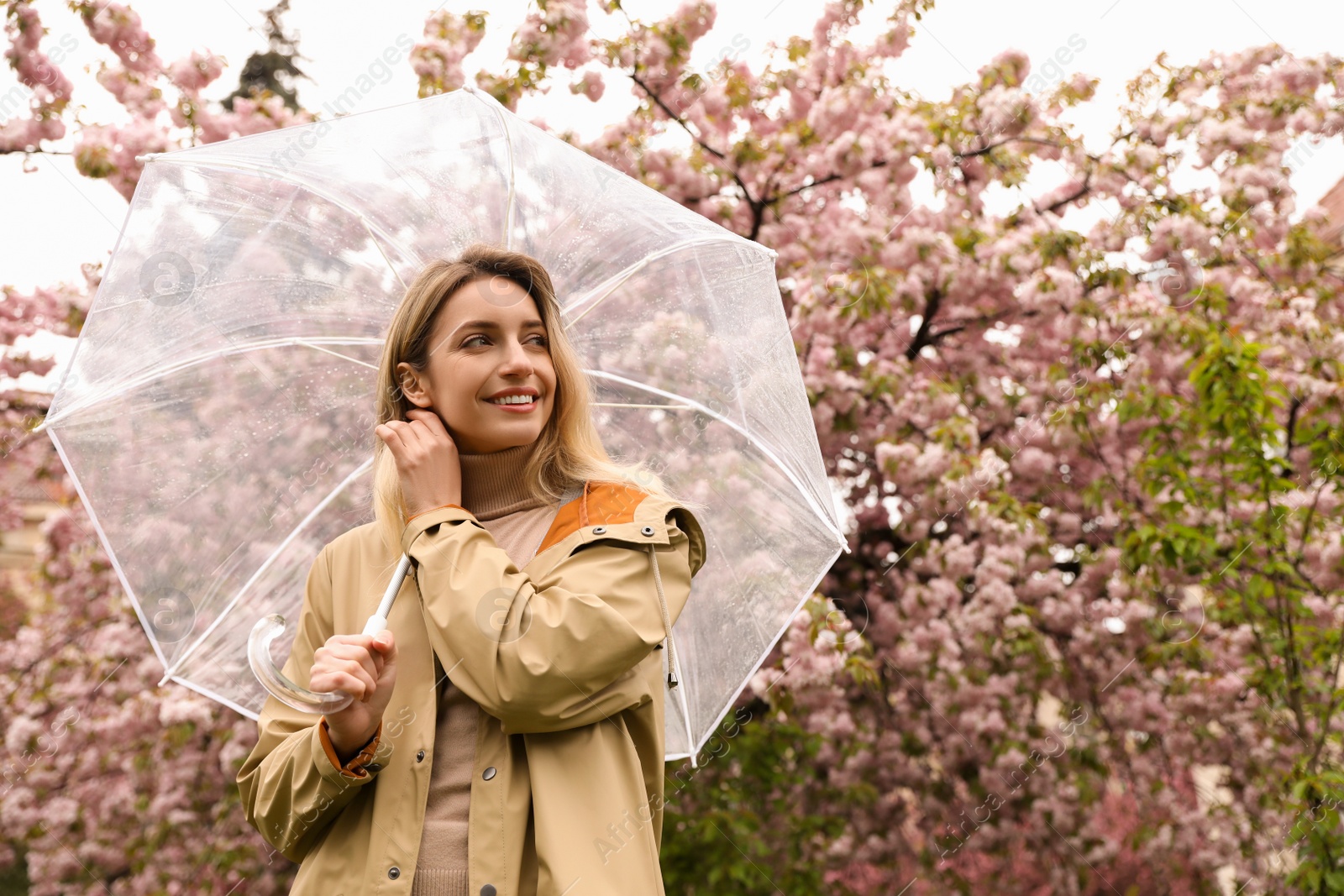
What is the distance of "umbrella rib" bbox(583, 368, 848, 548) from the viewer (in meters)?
2.04

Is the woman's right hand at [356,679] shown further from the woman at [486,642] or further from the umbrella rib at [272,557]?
the umbrella rib at [272,557]

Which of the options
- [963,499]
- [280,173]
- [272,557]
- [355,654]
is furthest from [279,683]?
[963,499]

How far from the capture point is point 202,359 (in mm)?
1935

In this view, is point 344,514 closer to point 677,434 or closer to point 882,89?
point 677,434

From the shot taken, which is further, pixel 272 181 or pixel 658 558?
pixel 272 181

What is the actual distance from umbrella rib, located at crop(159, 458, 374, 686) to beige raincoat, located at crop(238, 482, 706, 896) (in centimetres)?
35

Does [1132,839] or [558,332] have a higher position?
[558,332]

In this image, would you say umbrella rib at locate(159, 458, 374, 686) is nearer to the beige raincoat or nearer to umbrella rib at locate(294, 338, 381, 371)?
umbrella rib at locate(294, 338, 381, 371)

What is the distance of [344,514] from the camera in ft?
6.88

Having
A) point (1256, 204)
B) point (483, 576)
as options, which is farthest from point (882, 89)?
point (483, 576)

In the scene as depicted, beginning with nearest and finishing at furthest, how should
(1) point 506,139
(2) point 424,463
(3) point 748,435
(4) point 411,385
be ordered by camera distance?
(2) point 424,463, (4) point 411,385, (1) point 506,139, (3) point 748,435

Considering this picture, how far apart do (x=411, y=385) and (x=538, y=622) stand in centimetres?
59

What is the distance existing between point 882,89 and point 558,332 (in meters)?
3.58

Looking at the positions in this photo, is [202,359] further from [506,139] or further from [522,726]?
[522,726]
